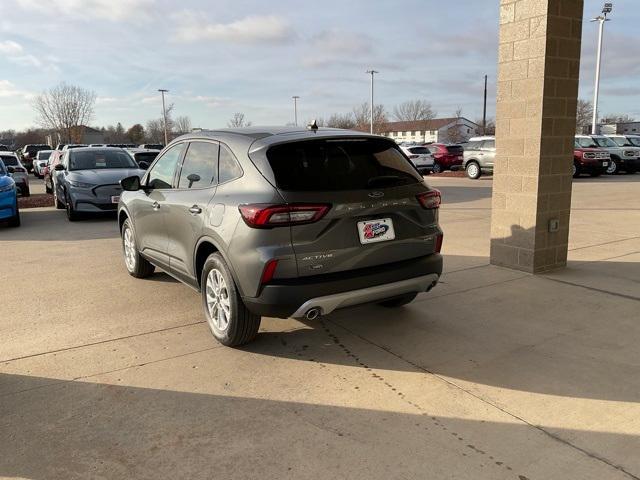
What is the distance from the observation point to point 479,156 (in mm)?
22641

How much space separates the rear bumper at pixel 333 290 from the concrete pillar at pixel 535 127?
2.79 m

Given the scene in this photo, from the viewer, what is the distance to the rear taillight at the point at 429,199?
14.2 ft

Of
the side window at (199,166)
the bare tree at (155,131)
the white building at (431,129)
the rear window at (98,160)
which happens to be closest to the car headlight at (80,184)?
the rear window at (98,160)

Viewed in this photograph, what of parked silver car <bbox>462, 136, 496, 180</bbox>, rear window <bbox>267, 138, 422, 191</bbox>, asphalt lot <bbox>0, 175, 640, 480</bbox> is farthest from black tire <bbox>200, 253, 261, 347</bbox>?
parked silver car <bbox>462, 136, 496, 180</bbox>

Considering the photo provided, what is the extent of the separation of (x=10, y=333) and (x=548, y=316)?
15.9 ft

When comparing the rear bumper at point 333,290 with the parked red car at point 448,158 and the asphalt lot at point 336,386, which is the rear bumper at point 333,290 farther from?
the parked red car at point 448,158

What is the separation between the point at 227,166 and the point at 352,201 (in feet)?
3.76

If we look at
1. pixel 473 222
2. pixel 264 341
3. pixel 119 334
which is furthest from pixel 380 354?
pixel 473 222

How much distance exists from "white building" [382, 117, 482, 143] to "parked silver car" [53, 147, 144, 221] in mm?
94323

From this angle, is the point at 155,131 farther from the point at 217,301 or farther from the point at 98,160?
the point at 217,301

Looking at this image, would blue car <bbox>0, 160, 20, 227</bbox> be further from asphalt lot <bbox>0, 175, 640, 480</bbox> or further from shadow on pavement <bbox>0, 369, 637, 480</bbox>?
shadow on pavement <bbox>0, 369, 637, 480</bbox>

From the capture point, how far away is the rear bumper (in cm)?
377

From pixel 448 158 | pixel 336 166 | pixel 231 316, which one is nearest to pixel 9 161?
pixel 448 158

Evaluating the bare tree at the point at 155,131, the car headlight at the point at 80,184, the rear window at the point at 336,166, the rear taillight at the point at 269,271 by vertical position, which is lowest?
the rear taillight at the point at 269,271
